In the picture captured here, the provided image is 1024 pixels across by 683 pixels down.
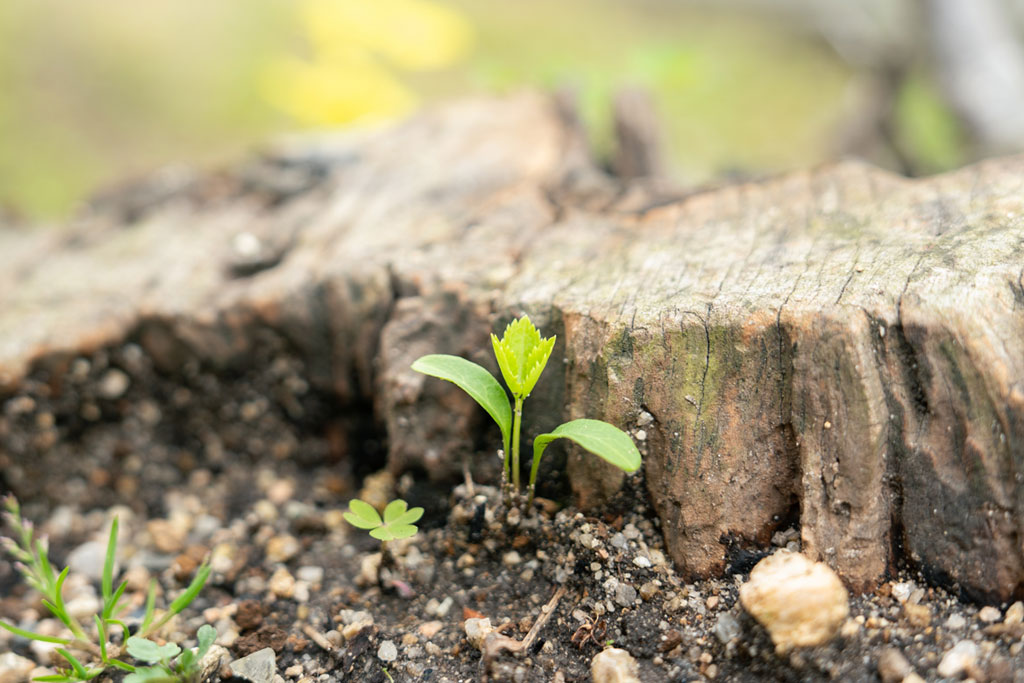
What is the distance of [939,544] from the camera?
3.74 ft

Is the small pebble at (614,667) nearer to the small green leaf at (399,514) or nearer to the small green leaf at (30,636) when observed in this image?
the small green leaf at (399,514)

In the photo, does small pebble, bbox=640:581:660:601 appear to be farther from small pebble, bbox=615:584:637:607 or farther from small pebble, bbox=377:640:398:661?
small pebble, bbox=377:640:398:661

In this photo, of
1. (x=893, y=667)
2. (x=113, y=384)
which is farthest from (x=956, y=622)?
(x=113, y=384)

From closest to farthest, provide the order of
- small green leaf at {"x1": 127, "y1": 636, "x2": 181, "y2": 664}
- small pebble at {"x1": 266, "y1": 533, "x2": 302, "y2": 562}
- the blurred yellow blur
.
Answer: small green leaf at {"x1": 127, "y1": 636, "x2": 181, "y2": 664}
small pebble at {"x1": 266, "y1": 533, "x2": 302, "y2": 562}
the blurred yellow blur

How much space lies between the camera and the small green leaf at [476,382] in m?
1.24

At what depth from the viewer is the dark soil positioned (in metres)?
1.12

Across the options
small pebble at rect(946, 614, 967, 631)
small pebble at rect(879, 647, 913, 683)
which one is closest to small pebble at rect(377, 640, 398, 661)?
small pebble at rect(879, 647, 913, 683)

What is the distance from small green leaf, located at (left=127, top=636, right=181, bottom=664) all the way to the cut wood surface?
0.57 m

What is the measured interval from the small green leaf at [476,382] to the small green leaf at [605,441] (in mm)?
84

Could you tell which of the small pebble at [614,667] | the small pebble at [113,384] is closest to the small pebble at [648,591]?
the small pebble at [614,667]

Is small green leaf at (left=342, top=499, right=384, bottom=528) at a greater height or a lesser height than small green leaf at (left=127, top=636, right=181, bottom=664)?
greater

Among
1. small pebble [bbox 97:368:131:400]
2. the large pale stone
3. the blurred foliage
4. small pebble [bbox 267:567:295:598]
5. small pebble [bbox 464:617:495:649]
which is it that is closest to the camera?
the large pale stone

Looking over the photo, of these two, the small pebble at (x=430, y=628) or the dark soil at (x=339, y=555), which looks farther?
the small pebble at (x=430, y=628)

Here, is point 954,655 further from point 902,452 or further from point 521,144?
point 521,144
